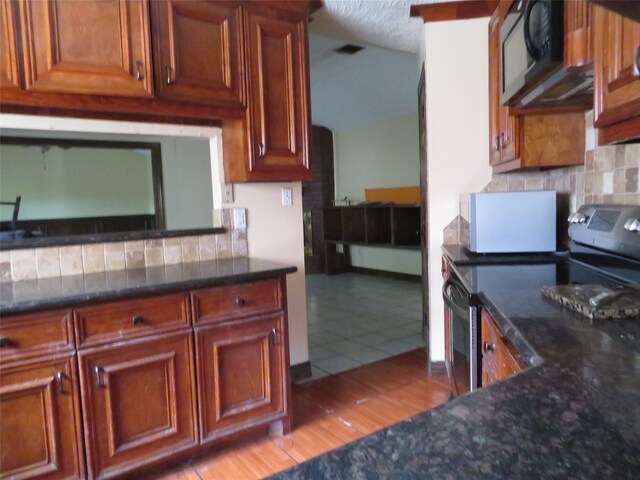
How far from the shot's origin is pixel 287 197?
105 inches

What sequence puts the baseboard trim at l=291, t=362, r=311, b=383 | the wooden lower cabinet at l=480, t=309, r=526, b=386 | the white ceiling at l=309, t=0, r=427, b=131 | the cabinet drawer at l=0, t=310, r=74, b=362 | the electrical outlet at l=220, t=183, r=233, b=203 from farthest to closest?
the baseboard trim at l=291, t=362, r=311, b=383 < the white ceiling at l=309, t=0, r=427, b=131 < the electrical outlet at l=220, t=183, r=233, b=203 < the cabinet drawer at l=0, t=310, r=74, b=362 < the wooden lower cabinet at l=480, t=309, r=526, b=386

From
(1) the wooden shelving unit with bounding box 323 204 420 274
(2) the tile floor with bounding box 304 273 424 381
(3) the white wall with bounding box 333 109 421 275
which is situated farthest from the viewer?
(3) the white wall with bounding box 333 109 421 275

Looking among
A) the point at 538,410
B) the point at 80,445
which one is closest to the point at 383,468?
the point at 538,410

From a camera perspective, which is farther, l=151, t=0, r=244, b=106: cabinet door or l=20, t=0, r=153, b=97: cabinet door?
l=151, t=0, r=244, b=106: cabinet door

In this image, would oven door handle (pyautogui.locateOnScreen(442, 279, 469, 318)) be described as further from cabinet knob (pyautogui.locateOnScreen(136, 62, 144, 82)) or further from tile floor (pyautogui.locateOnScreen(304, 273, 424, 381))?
cabinet knob (pyautogui.locateOnScreen(136, 62, 144, 82))

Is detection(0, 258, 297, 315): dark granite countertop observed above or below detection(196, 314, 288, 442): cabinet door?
above

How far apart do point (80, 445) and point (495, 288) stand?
165 centimetres

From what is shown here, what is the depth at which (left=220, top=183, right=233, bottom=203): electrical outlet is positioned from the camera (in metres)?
2.43

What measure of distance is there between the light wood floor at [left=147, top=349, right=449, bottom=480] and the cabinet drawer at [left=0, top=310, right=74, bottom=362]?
75 cm

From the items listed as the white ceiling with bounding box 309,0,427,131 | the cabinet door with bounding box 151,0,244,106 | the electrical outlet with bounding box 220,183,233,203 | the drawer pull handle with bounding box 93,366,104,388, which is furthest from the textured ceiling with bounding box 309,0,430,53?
the drawer pull handle with bounding box 93,366,104,388

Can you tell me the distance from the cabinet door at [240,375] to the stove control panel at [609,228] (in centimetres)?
139

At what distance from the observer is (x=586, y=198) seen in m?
2.16

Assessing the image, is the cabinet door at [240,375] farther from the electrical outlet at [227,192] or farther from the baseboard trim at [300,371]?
the electrical outlet at [227,192]

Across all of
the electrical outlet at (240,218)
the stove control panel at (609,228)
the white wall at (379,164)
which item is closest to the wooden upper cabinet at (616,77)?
the stove control panel at (609,228)
